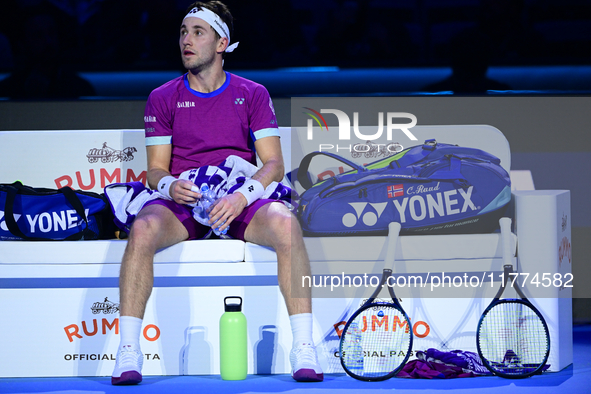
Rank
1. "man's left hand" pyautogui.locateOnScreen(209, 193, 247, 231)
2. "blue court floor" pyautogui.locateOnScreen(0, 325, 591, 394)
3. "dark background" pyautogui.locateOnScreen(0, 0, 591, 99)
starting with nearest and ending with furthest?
"blue court floor" pyautogui.locateOnScreen(0, 325, 591, 394)
"man's left hand" pyautogui.locateOnScreen(209, 193, 247, 231)
"dark background" pyautogui.locateOnScreen(0, 0, 591, 99)

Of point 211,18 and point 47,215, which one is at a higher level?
point 211,18

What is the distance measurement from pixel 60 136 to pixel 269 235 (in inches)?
55.1

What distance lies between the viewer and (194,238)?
253cm

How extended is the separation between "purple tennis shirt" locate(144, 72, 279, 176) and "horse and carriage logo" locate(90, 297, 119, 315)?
583 mm

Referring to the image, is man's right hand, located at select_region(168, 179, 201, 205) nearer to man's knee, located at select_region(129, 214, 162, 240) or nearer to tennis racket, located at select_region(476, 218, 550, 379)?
man's knee, located at select_region(129, 214, 162, 240)

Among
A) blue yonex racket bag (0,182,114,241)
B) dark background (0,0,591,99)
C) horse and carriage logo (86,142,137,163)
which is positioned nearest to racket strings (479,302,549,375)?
blue yonex racket bag (0,182,114,241)

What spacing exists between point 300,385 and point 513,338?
0.77m

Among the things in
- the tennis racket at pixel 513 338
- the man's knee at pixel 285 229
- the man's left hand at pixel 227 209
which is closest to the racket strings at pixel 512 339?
the tennis racket at pixel 513 338

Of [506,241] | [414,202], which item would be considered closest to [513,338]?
[506,241]

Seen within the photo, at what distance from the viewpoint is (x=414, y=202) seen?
2.54 m

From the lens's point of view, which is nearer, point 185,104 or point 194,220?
point 194,220

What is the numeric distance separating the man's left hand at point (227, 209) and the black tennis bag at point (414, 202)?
0.30 metres

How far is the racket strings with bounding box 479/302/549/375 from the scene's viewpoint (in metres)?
2.29

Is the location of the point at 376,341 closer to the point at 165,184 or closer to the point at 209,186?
the point at 209,186
